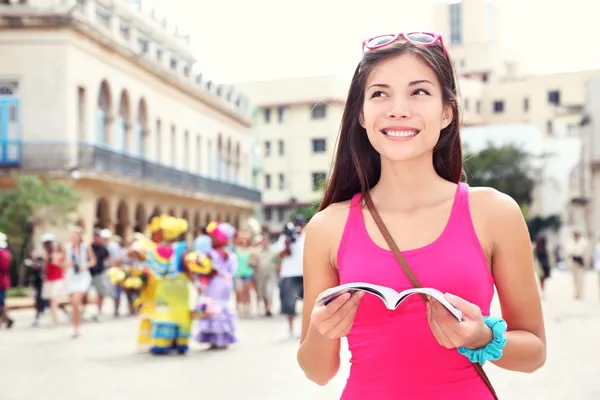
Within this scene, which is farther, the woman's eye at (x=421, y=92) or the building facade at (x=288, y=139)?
the building facade at (x=288, y=139)

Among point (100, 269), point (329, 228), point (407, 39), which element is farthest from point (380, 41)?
point (100, 269)

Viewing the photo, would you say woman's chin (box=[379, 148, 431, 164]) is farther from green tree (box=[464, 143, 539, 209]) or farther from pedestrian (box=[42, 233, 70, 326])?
green tree (box=[464, 143, 539, 209])

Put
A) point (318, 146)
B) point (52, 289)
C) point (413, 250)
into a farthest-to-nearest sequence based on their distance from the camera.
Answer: point (318, 146)
point (52, 289)
point (413, 250)

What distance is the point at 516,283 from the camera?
2.89 m

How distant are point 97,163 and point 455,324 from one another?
3517cm

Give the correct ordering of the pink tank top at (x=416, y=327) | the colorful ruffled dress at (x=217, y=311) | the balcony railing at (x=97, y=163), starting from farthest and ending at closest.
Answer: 1. the balcony railing at (x=97, y=163)
2. the colorful ruffled dress at (x=217, y=311)
3. the pink tank top at (x=416, y=327)

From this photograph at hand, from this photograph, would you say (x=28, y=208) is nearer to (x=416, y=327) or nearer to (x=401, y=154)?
(x=401, y=154)

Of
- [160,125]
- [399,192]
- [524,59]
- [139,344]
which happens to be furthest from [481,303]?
[524,59]

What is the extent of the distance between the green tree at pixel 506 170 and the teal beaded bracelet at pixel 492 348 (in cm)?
6736

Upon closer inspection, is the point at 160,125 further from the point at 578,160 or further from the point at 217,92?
the point at 578,160

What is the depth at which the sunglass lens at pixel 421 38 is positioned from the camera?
3.02 metres

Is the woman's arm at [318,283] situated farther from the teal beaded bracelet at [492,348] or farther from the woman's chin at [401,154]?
the teal beaded bracelet at [492,348]

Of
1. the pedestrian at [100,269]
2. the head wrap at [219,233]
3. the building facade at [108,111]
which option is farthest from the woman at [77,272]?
the building facade at [108,111]

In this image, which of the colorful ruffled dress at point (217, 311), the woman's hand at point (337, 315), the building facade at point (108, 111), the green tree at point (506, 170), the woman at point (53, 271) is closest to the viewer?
the woman's hand at point (337, 315)
